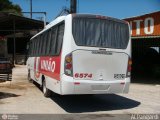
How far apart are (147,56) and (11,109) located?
29.9 meters

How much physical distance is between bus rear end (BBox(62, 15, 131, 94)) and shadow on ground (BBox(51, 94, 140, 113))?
84 cm

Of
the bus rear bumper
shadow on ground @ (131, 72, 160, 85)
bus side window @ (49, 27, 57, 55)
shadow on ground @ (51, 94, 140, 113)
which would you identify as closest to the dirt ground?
shadow on ground @ (51, 94, 140, 113)

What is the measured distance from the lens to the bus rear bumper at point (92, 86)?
10273 mm

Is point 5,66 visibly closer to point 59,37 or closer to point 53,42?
point 53,42

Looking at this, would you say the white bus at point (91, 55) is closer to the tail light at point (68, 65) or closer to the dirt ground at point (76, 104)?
the tail light at point (68, 65)

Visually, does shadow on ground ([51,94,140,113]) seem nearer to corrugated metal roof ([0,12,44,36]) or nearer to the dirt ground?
the dirt ground

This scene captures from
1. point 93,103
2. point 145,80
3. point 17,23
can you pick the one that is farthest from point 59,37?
point 17,23

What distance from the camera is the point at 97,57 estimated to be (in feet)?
35.0

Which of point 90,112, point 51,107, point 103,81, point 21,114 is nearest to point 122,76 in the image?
point 103,81

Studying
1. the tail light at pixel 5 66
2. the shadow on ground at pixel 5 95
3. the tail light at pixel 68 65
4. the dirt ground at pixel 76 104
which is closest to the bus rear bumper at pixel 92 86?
the tail light at pixel 68 65

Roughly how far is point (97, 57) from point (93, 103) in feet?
8.07

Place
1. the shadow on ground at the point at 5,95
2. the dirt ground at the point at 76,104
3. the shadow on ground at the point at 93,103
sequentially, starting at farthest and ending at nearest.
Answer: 1. the shadow on ground at the point at 5,95
2. the shadow on ground at the point at 93,103
3. the dirt ground at the point at 76,104

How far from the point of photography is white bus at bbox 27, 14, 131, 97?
1036 centimetres

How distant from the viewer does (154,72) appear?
32031mm
